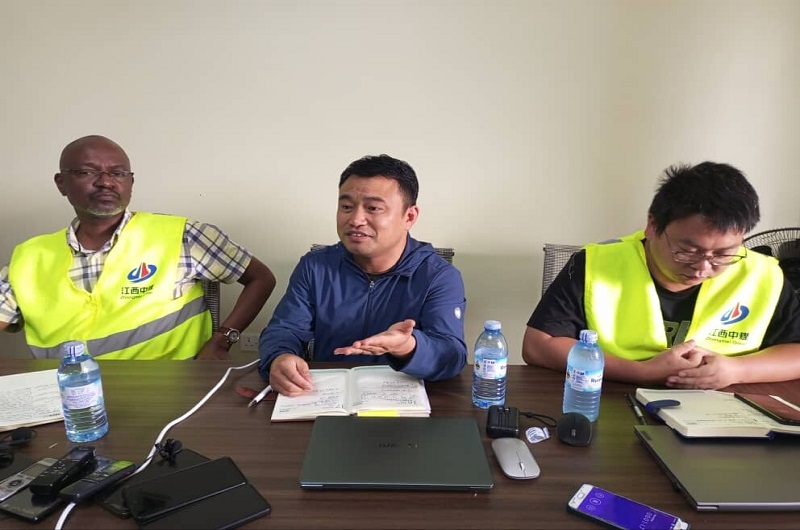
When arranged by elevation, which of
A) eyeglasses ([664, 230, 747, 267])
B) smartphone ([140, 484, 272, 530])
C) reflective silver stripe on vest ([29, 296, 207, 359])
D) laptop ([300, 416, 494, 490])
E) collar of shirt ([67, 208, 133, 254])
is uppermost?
eyeglasses ([664, 230, 747, 267])

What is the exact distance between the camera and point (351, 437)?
0.96 meters

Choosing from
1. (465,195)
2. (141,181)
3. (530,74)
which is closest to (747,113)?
(530,74)

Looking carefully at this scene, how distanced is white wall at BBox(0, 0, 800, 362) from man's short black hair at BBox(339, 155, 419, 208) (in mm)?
707

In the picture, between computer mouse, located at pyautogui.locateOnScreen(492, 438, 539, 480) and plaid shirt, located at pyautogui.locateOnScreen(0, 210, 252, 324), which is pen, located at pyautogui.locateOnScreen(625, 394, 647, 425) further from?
plaid shirt, located at pyautogui.locateOnScreen(0, 210, 252, 324)

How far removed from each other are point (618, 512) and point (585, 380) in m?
0.31

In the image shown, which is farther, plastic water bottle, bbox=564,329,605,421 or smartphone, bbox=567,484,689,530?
plastic water bottle, bbox=564,329,605,421

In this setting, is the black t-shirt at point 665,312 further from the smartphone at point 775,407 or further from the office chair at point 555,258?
the office chair at point 555,258

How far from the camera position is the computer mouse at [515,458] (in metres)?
0.86

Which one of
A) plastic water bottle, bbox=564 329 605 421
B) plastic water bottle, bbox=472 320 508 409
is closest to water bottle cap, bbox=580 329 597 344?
plastic water bottle, bbox=564 329 605 421

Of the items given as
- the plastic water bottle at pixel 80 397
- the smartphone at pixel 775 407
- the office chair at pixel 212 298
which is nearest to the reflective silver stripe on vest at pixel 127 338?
the office chair at pixel 212 298

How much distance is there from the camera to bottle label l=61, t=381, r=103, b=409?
0.94m

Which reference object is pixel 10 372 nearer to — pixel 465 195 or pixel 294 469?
pixel 294 469

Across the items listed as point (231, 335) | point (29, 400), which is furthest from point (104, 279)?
point (29, 400)

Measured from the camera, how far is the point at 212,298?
6.45ft
